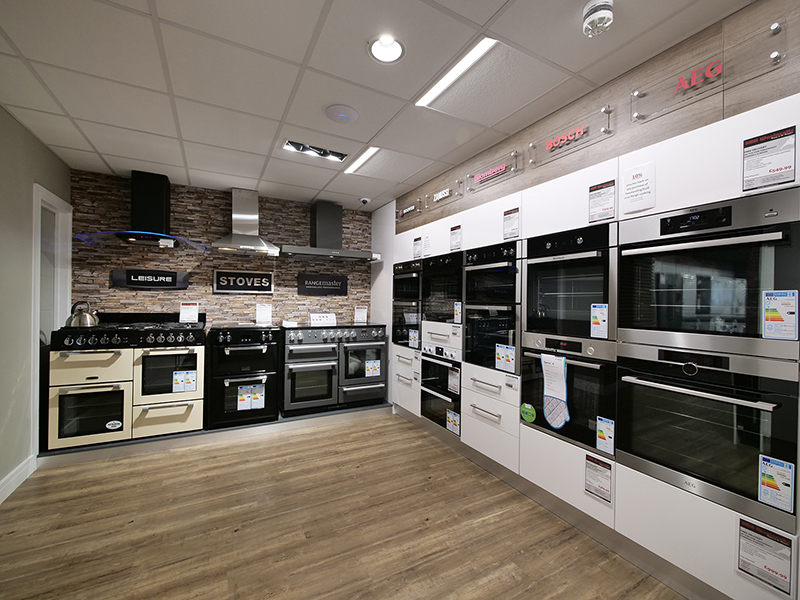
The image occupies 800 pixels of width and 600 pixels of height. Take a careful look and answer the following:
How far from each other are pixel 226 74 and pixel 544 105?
6.46 ft

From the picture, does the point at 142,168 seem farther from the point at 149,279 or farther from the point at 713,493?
the point at 713,493

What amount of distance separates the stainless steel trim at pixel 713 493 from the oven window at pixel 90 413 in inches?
155

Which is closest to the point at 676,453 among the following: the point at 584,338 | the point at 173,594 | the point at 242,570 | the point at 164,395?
the point at 584,338

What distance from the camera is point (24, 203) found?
2582 millimetres

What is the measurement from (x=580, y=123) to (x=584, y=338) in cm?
134

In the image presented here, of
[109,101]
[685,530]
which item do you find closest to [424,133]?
[109,101]

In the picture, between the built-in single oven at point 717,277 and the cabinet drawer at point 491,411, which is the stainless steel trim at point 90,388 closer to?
the cabinet drawer at point 491,411

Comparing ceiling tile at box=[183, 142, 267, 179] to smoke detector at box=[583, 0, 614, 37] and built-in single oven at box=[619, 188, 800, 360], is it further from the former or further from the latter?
built-in single oven at box=[619, 188, 800, 360]

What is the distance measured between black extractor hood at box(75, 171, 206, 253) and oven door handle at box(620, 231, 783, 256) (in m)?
3.68

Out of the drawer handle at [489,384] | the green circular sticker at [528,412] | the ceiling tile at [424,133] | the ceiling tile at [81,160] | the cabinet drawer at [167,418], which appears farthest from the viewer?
the cabinet drawer at [167,418]

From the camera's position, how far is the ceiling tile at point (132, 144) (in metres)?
2.63

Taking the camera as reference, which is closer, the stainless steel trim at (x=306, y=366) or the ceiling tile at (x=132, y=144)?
the ceiling tile at (x=132, y=144)

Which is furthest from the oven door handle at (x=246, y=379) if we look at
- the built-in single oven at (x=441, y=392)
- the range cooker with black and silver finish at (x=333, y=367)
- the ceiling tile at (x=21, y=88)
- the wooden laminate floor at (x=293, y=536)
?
the ceiling tile at (x=21, y=88)

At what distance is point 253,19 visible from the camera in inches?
62.1
